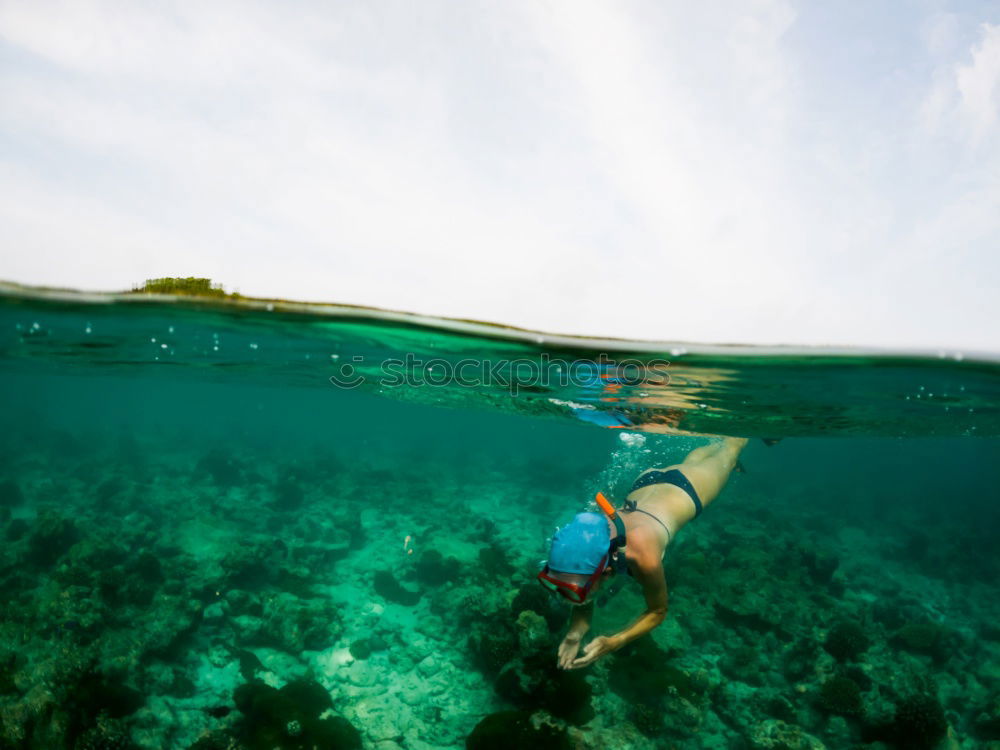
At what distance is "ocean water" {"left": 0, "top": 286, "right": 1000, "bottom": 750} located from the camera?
24.0 ft

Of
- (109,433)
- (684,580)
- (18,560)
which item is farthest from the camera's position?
(109,433)

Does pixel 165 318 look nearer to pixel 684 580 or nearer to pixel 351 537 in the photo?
pixel 351 537

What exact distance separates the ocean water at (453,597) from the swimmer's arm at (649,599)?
7.64 feet

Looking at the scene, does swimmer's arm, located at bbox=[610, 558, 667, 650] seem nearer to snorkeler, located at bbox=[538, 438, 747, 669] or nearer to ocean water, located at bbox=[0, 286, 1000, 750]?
snorkeler, located at bbox=[538, 438, 747, 669]

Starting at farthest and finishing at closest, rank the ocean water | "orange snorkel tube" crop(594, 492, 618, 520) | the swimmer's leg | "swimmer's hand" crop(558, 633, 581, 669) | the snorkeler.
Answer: the swimmer's leg
the ocean water
"swimmer's hand" crop(558, 633, 581, 669)
"orange snorkel tube" crop(594, 492, 618, 520)
the snorkeler

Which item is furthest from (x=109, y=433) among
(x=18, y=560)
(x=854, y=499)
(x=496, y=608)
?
(x=854, y=499)

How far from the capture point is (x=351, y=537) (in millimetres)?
14914

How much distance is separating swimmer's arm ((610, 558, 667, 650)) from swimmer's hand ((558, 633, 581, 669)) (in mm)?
760

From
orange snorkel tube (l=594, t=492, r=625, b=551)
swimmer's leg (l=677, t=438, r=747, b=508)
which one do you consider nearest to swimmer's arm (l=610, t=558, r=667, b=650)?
Answer: orange snorkel tube (l=594, t=492, r=625, b=551)

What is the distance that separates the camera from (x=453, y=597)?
34.7 ft

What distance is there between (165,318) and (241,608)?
6.73m

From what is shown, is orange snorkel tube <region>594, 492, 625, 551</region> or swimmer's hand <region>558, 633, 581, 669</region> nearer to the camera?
orange snorkel tube <region>594, 492, 625, 551</region>

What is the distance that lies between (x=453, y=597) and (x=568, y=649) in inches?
200

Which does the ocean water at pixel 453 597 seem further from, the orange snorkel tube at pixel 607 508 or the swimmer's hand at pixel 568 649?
the orange snorkel tube at pixel 607 508
